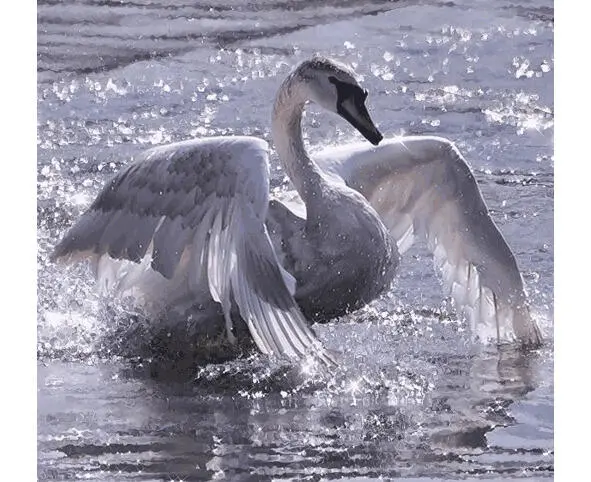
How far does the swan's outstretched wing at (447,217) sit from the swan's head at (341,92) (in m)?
0.27

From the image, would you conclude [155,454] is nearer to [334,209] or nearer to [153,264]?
[153,264]

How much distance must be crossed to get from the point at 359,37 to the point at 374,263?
2.12 feet

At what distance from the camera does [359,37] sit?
4.65 metres

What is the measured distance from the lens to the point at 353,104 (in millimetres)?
4551

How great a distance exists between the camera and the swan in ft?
14.0

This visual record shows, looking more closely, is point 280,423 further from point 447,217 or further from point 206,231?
point 447,217

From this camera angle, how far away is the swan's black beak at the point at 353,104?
4.54 m

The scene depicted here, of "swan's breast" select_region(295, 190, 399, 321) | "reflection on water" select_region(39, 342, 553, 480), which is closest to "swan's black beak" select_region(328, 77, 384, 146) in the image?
"swan's breast" select_region(295, 190, 399, 321)

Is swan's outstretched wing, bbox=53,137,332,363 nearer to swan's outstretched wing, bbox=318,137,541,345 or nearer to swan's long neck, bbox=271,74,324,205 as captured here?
swan's long neck, bbox=271,74,324,205

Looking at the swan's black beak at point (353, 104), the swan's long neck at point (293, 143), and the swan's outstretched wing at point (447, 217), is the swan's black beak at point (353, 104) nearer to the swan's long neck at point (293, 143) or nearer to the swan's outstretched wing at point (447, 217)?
the swan's long neck at point (293, 143)

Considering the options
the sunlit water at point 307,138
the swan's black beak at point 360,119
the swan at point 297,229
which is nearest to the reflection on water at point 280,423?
the sunlit water at point 307,138

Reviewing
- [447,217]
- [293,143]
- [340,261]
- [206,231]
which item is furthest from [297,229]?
[447,217]

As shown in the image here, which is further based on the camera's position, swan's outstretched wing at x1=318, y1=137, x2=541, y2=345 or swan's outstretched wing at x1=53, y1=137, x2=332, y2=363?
swan's outstretched wing at x1=318, y1=137, x2=541, y2=345

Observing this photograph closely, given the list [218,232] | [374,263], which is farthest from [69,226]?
[374,263]
